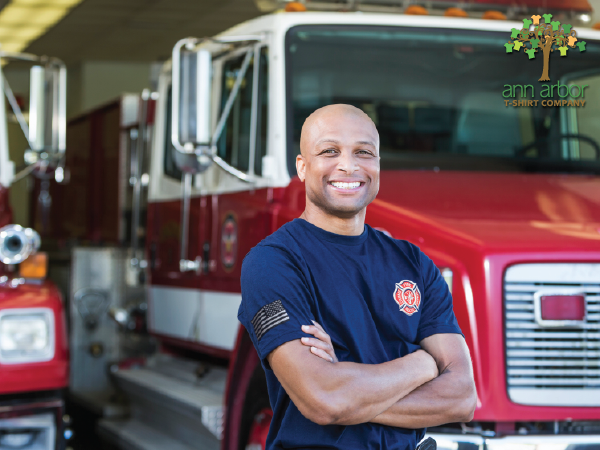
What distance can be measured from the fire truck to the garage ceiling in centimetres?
860

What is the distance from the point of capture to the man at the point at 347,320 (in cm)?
209

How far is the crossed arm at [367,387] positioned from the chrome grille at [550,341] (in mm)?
899

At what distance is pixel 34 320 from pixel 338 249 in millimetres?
2661

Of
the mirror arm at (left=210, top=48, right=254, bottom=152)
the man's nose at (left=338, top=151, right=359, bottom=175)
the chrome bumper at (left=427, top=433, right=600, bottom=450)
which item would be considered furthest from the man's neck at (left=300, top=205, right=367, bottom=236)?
the mirror arm at (left=210, top=48, right=254, bottom=152)

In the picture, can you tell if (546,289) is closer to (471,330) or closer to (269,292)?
(471,330)

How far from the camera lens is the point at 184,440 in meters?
5.08

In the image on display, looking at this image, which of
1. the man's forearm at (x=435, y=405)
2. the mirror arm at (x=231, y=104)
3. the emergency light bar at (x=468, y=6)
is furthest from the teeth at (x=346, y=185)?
the emergency light bar at (x=468, y=6)

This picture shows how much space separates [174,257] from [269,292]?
3585mm

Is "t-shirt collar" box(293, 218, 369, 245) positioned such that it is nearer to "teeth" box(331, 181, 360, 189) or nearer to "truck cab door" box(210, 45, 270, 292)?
"teeth" box(331, 181, 360, 189)

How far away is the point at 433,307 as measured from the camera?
2.39m

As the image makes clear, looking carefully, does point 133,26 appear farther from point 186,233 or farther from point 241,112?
point 241,112

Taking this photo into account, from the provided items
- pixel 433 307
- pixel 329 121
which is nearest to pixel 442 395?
pixel 433 307

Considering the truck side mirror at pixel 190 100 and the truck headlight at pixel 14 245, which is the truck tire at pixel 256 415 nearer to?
the truck side mirror at pixel 190 100

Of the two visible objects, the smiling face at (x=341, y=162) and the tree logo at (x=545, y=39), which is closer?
the smiling face at (x=341, y=162)
